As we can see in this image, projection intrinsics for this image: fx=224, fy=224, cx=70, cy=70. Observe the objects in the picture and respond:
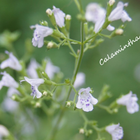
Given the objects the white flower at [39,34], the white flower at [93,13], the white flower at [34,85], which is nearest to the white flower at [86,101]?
the white flower at [34,85]

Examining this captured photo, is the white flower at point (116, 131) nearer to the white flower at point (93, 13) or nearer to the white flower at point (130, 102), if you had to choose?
the white flower at point (130, 102)

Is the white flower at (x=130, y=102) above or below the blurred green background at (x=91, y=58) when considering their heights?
below

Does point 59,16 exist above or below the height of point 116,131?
above

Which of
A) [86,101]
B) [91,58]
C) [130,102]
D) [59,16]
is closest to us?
[86,101]

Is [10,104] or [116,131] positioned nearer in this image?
[116,131]

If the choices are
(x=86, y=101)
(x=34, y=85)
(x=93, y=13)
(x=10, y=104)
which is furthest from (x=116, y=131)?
(x=10, y=104)

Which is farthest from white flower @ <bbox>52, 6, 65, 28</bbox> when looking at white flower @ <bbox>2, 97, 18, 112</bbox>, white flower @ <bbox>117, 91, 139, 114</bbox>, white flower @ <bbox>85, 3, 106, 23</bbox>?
white flower @ <bbox>2, 97, 18, 112</bbox>

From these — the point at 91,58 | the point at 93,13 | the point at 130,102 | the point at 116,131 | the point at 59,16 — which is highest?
the point at 91,58

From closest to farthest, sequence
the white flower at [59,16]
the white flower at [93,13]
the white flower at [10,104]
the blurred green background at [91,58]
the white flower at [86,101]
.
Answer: the white flower at [86,101], the white flower at [59,16], the white flower at [93,13], the white flower at [10,104], the blurred green background at [91,58]

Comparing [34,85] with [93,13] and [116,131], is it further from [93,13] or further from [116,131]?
[93,13]
